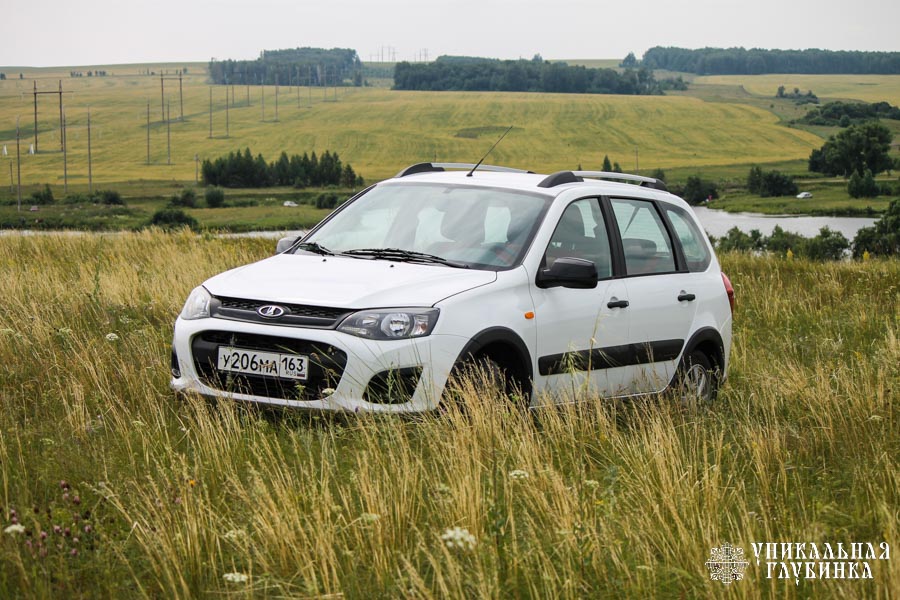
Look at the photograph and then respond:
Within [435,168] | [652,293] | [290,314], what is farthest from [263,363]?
[435,168]

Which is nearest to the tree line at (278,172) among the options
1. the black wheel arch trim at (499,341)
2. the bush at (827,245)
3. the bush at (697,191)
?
the bush at (697,191)

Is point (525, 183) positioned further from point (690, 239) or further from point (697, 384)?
point (697, 384)

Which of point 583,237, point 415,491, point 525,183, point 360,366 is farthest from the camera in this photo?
point 525,183

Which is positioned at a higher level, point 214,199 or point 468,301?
point 468,301

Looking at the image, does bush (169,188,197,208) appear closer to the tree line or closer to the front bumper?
the tree line

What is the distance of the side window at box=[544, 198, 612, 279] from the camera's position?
23.7 feet

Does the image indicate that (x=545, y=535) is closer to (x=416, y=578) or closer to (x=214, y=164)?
(x=416, y=578)

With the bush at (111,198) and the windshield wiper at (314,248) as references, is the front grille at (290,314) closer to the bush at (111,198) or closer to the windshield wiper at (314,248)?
the windshield wiper at (314,248)

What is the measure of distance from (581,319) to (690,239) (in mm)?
1669

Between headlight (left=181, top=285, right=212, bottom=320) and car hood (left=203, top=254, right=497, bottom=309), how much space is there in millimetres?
51

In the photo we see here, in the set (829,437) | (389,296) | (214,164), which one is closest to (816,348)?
(829,437)

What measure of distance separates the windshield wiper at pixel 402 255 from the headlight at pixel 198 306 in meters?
0.98

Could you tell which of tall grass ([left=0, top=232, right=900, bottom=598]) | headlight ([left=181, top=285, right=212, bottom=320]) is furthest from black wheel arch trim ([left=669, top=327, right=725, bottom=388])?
headlight ([left=181, top=285, right=212, bottom=320])

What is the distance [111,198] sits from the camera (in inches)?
4830
